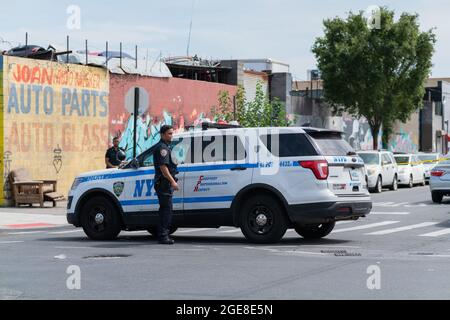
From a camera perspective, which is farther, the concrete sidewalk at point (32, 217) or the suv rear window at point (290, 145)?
the concrete sidewalk at point (32, 217)

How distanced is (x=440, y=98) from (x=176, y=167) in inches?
2351

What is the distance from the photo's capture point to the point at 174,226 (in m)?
Result: 14.6

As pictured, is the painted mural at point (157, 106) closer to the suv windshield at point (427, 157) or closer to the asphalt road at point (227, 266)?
the asphalt road at point (227, 266)

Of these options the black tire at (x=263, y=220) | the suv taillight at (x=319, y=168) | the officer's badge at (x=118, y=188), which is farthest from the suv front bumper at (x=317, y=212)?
the officer's badge at (x=118, y=188)

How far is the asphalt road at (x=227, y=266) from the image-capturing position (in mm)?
8781

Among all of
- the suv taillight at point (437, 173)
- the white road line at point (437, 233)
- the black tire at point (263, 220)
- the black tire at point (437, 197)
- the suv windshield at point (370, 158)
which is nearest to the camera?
the black tire at point (263, 220)

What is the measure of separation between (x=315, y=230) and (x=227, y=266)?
438 cm

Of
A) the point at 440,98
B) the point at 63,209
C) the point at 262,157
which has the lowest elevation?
the point at 63,209

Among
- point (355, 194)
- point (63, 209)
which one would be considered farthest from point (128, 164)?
point (63, 209)

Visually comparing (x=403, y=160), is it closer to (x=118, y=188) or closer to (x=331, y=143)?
(x=331, y=143)

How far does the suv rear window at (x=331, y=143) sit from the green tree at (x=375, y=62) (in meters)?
27.9

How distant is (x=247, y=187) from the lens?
13.8 meters

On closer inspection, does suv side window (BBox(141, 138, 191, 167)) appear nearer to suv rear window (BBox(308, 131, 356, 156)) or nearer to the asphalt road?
the asphalt road

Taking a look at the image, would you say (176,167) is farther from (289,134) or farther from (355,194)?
(355,194)
